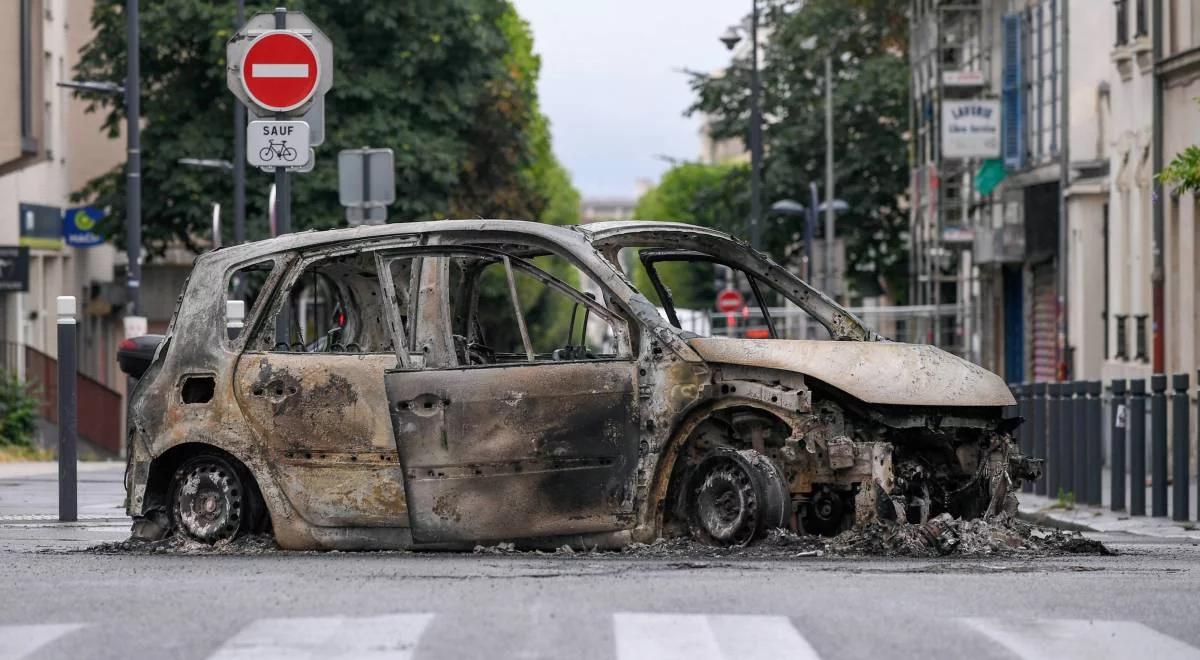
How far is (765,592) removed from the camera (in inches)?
388

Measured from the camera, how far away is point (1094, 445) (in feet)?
71.0

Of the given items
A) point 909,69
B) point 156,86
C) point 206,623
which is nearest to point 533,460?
point 206,623

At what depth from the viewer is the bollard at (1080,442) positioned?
71.2 feet

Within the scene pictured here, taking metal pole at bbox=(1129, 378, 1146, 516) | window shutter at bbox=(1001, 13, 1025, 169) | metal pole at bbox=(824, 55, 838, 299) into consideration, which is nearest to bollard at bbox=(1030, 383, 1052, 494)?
metal pole at bbox=(1129, 378, 1146, 516)

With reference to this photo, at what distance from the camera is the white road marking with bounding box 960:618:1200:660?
817 cm

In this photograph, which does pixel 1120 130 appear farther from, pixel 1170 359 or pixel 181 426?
pixel 181 426

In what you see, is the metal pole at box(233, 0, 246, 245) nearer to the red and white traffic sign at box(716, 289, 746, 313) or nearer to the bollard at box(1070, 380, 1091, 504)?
the red and white traffic sign at box(716, 289, 746, 313)

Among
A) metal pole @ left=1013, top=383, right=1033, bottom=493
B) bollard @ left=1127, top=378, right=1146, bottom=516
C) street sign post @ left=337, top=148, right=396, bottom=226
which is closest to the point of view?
bollard @ left=1127, top=378, right=1146, bottom=516

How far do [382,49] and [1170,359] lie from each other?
21919 millimetres

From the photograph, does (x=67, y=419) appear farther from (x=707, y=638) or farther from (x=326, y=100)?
A: (x=326, y=100)

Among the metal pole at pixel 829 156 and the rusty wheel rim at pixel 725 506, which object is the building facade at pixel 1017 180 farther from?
the rusty wheel rim at pixel 725 506

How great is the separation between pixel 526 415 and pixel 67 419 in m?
5.57

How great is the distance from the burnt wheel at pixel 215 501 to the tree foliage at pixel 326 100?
34059 mm

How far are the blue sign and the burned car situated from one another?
3705 centimetres
